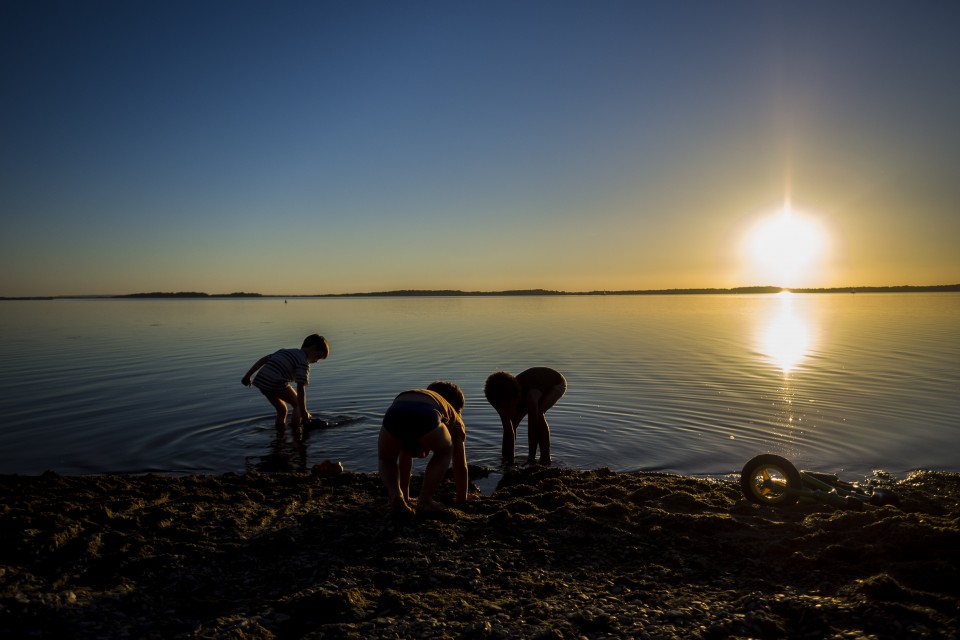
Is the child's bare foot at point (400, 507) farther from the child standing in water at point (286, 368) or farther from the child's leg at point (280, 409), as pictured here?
the child's leg at point (280, 409)

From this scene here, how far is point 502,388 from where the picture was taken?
9359 millimetres

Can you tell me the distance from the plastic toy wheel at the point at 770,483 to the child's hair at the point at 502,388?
3659 mm

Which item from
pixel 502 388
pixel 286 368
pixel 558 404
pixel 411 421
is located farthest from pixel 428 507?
pixel 558 404

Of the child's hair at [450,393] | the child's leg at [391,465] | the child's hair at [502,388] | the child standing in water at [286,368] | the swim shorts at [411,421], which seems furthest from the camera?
the child standing in water at [286,368]

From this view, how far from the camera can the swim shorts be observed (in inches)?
241

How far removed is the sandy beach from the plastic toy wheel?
0.52ft

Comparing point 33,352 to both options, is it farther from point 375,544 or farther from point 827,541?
point 827,541

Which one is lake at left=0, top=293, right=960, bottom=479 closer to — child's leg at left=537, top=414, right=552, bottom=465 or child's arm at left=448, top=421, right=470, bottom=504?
child's leg at left=537, top=414, right=552, bottom=465

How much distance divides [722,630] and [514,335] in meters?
32.4

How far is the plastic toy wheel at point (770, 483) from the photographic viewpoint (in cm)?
679

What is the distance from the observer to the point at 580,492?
7.41 metres

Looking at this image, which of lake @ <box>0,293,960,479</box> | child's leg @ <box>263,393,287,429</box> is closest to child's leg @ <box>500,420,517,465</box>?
lake @ <box>0,293,960,479</box>

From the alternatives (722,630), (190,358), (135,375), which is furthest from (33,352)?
(722,630)

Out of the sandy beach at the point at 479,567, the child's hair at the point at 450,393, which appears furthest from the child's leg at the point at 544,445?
the child's hair at the point at 450,393
